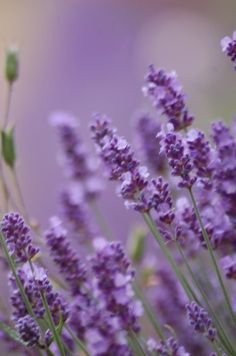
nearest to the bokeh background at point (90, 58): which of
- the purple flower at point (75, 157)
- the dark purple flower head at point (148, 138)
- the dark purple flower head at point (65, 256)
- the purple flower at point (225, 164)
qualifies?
the purple flower at point (75, 157)

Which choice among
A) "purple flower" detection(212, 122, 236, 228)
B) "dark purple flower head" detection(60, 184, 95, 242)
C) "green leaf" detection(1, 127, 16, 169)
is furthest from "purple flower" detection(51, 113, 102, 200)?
"purple flower" detection(212, 122, 236, 228)

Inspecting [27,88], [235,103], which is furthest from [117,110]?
[235,103]

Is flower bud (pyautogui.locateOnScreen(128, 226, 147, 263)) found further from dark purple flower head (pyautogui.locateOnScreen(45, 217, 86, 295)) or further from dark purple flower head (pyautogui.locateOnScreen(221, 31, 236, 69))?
dark purple flower head (pyautogui.locateOnScreen(221, 31, 236, 69))

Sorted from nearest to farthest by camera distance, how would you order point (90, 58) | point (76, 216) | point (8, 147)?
point (8, 147), point (76, 216), point (90, 58)

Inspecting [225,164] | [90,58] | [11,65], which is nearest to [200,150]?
[225,164]

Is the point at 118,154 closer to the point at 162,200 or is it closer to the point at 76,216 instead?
the point at 162,200

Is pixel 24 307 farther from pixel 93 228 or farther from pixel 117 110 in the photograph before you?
pixel 117 110
